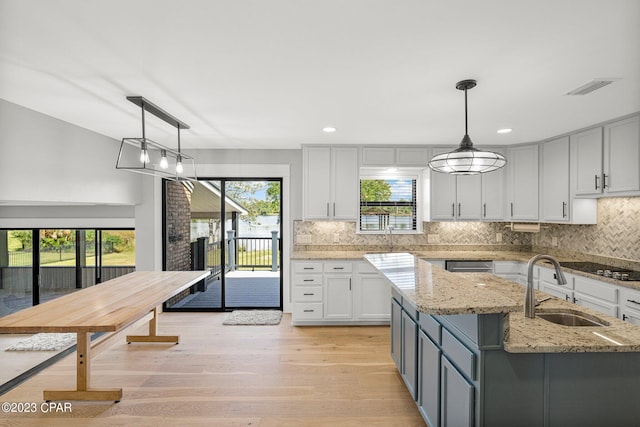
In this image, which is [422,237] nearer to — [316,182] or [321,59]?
[316,182]

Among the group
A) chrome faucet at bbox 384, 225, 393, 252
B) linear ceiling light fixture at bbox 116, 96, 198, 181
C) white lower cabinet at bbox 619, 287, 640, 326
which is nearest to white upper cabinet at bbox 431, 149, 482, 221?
chrome faucet at bbox 384, 225, 393, 252

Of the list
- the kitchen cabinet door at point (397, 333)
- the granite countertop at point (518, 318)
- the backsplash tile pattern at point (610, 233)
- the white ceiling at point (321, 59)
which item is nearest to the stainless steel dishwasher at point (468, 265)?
the backsplash tile pattern at point (610, 233)

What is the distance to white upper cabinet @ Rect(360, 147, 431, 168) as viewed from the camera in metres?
4.52

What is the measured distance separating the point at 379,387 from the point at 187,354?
80.5 inches

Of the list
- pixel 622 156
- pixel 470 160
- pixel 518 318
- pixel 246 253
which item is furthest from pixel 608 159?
pixel 246 253

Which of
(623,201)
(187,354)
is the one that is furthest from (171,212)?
(623,201)

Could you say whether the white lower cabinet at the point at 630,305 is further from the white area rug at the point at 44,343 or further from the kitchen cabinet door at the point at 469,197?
the white area rug at the point at 44,343

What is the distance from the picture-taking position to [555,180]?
3982 mm

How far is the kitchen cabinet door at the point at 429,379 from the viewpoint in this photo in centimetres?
198

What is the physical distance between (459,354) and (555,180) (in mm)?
3384

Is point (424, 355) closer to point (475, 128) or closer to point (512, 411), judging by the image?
point (512, 411)

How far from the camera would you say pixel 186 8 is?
1.52m

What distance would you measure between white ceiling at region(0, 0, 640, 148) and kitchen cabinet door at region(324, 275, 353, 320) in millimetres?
2074

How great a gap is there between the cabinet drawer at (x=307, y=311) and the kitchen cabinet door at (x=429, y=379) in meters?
2.09
